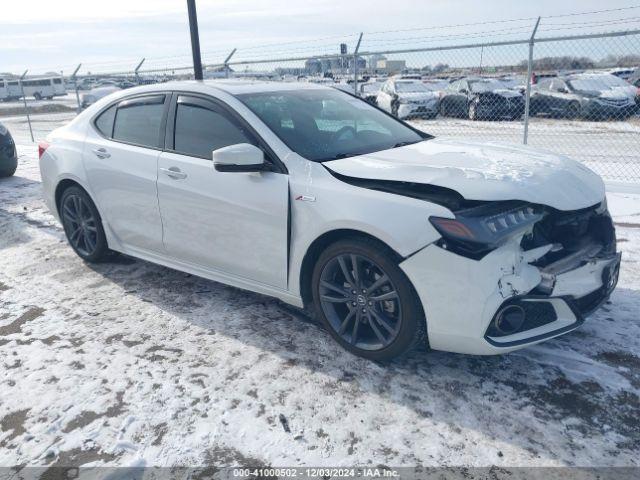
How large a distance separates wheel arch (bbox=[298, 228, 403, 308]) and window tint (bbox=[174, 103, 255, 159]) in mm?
835

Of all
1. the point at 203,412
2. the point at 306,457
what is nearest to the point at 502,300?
the point at 306,457

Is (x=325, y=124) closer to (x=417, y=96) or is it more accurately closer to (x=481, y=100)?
(x=481, y=100)

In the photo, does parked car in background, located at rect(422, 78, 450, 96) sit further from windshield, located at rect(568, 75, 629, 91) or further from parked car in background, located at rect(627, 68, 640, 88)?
parked car in background, located at rect(627, 68, 640, 88)

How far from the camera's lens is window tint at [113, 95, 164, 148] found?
4.16 meters

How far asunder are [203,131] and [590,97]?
46.3 feet

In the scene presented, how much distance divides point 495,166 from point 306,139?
1.21 metres

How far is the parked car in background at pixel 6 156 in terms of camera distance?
926cm

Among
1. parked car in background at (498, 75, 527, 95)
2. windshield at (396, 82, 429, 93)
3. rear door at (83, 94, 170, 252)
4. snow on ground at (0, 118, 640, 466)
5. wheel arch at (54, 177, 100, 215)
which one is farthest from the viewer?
windshield at (396, 82, 429, 93)

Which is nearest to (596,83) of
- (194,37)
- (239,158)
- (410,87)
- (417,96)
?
(417,96)

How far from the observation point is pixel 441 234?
2.73m

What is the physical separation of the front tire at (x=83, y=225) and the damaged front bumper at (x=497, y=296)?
309 centimetres

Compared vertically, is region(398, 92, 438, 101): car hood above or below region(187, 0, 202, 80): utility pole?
below

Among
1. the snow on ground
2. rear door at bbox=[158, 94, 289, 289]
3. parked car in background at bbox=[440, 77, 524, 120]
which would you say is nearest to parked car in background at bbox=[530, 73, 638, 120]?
parked car in background at bbox=[440, 77, 524, 120]

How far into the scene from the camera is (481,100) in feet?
52.9
